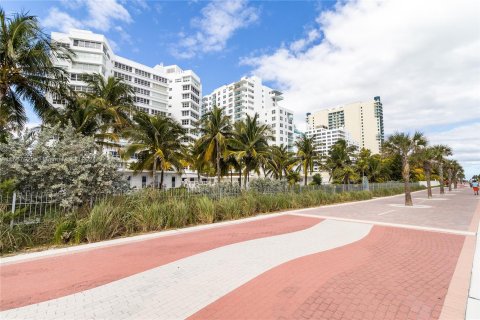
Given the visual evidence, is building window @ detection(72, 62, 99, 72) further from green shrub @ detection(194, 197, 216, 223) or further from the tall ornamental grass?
green shrub @ detection(194, 197, 216, 223)

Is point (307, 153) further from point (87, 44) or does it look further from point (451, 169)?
point (87, 44)

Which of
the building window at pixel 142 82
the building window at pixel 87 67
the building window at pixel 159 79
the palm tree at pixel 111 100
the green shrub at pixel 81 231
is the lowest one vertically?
the green shrub at pixel 81 231

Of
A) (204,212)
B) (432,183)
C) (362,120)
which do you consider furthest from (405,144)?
(362,120)

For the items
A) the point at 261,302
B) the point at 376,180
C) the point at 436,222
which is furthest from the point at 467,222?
the point at 376,180

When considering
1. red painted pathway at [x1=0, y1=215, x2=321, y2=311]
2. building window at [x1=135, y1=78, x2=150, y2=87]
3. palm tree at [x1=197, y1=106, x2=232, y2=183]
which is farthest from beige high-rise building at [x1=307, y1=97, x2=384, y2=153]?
red painted pathway at [x1=0, y1=215, x2=321, y2=311]

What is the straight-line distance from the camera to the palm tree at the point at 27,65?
10875 mm

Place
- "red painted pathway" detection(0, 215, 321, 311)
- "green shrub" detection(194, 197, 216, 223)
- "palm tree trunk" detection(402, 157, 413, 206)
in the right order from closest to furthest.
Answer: "red painted pathway" detection(0, 215, 321, 311) < "green shrub" detection(194, 197, 216, 223) < "palm tree trunk" detection(402, 157, 413, 206)

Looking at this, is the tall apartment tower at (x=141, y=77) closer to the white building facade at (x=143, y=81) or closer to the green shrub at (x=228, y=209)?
the white building facade at (x=143, y=81)

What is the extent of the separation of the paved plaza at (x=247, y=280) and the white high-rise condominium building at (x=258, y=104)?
271 feet

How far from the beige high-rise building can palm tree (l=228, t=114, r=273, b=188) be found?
434 ft

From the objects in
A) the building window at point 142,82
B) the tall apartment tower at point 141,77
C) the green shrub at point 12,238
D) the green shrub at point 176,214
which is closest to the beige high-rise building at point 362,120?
the tall apartment tower at point 141,77

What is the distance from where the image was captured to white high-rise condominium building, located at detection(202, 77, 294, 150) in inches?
3620

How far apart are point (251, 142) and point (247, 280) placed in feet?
60.2

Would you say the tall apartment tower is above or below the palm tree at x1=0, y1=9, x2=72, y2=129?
above
